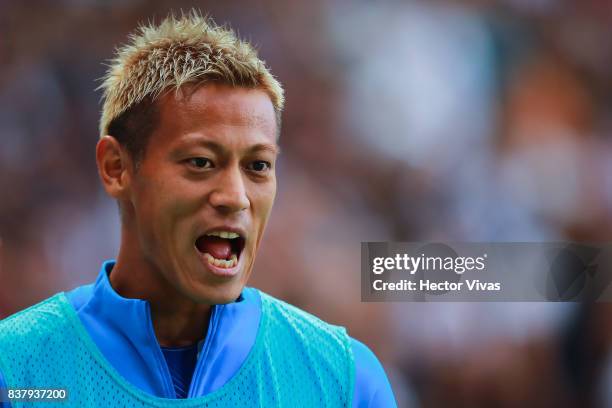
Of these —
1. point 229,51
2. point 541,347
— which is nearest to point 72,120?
point 229,51

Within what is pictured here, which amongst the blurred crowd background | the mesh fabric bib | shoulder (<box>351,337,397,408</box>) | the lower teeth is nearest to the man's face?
the lower teeth

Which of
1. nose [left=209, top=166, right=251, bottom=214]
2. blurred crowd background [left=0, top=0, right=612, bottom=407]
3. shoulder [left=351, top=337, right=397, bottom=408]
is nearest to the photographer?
nose [left=209, top=166, right=251, bottom=214]

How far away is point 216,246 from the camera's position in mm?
1606

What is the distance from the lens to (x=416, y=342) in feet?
9.23

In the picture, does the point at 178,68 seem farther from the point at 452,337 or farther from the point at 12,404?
the point at 452,337

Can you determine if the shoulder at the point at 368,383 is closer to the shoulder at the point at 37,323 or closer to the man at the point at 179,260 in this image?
the man at the point at 179,260

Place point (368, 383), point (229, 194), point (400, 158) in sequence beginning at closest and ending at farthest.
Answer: point (229, 194) < point (368, 383) < point (400, 158)

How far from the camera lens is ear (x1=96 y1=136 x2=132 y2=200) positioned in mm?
1631

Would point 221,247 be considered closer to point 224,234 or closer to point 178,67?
point 224,234

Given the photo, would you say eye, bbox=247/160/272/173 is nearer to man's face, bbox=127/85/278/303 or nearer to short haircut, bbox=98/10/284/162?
man's face, bbox=127/85/278/303

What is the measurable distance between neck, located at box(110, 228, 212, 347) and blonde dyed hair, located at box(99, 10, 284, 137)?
0.26m

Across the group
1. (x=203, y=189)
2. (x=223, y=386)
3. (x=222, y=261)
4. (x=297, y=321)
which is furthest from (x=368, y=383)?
(x=203, y=189)

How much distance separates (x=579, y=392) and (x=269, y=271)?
103cm

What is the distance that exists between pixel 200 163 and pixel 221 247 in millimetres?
155
